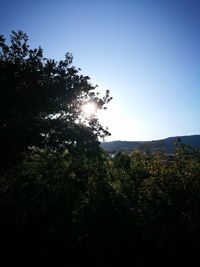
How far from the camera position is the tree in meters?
15.1

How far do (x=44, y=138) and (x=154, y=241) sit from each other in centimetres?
857

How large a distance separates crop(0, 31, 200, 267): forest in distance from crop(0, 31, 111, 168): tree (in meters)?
0.06

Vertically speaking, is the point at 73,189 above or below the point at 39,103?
below

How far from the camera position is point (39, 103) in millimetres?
16047

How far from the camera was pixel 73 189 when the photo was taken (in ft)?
51.0

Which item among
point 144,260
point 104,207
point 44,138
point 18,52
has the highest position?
point 18,52

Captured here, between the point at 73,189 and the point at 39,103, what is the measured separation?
5.42m

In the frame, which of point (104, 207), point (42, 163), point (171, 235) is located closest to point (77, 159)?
point (42, 163)

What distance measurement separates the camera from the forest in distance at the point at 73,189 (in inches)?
454

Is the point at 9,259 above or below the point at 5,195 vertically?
below

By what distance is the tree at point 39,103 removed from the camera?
15.1 meters

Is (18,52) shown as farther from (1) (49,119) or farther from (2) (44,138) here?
(2) (44,138)

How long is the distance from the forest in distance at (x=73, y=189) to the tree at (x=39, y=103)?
6 centimetres

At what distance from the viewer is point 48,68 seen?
57.1 ft
